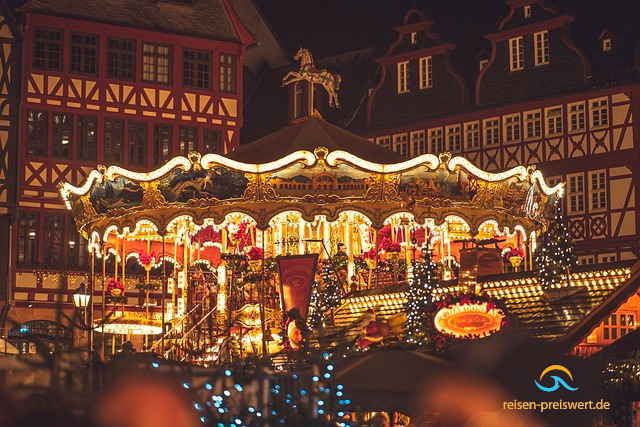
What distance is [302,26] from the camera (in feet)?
160

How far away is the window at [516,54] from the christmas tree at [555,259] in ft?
57.7

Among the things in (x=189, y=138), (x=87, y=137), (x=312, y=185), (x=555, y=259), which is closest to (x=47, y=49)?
(x=87, y=137)

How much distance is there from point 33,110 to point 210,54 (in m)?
5.82

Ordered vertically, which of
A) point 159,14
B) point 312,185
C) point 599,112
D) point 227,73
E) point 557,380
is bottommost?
point 557,380

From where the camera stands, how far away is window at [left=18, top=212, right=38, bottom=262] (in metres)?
37.6

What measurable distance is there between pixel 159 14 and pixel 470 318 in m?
22.1

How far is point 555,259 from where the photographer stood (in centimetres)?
2302

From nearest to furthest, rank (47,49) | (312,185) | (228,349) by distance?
1. (228,349)
2. (312,185)
3. (47,49)

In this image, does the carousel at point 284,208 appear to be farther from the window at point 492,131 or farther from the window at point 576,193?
the window at point 492,131

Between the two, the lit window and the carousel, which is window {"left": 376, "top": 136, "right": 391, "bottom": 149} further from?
the carousel

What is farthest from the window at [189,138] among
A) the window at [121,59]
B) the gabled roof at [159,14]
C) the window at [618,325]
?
the window at [618,325]

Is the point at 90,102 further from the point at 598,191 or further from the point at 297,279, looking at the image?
the point at 297,279

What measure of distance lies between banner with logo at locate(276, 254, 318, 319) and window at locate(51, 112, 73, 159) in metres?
18.6

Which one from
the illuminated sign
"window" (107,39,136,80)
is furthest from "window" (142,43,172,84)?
the illuminated sign
